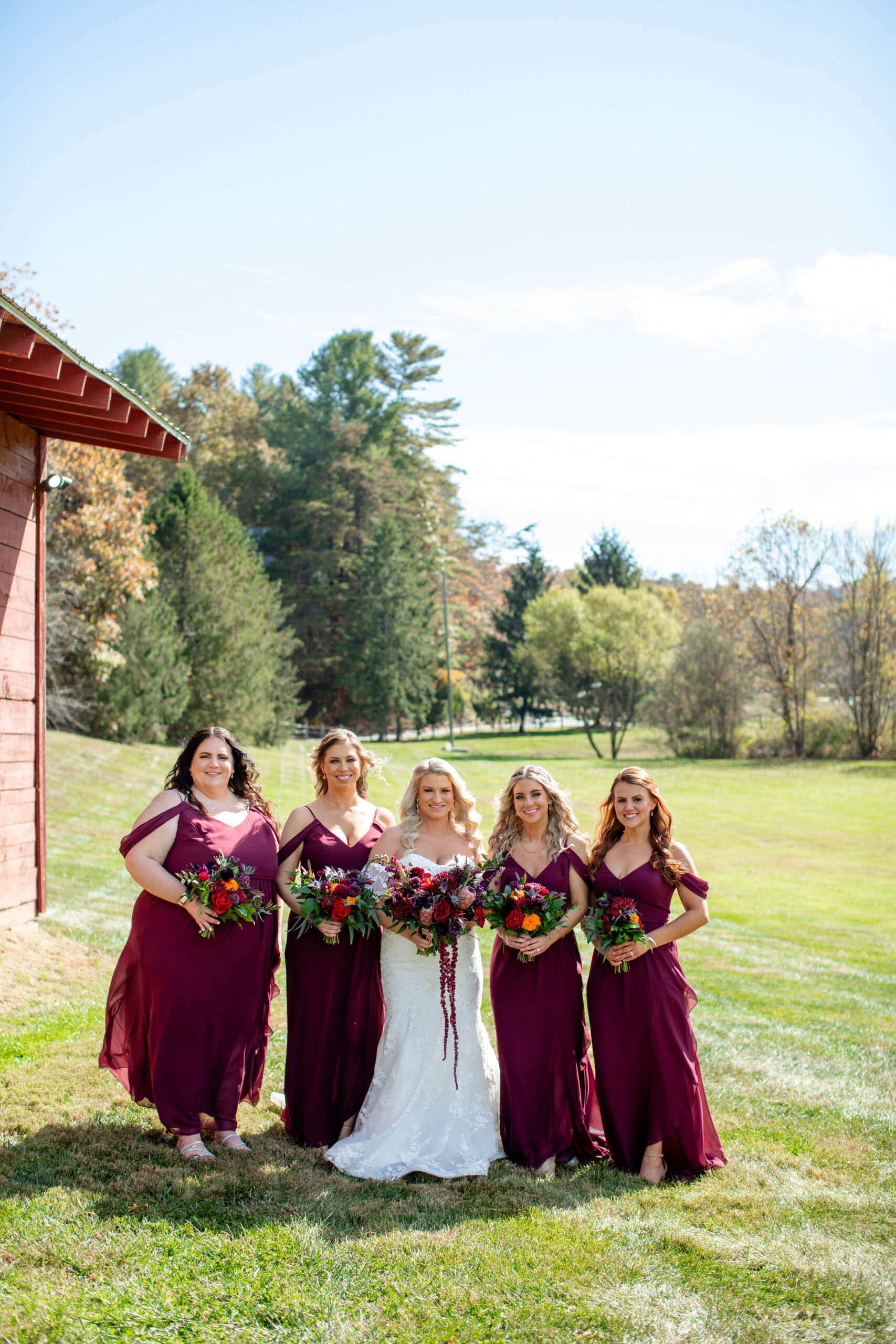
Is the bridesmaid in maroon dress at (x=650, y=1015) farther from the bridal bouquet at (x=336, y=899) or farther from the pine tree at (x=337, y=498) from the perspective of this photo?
the pine tree at (x=337, y=498)

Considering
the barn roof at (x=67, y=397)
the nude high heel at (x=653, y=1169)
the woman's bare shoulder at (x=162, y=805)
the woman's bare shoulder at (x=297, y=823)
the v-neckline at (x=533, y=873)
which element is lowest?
the nude high heel at (x=653, y=1169)

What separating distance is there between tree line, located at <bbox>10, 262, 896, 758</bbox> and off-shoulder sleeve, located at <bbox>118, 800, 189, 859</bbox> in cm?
1996

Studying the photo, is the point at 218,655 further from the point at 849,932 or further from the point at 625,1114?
the point at 625,1114

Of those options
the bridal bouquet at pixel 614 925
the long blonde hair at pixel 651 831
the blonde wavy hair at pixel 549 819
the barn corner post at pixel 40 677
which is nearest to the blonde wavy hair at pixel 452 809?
the blonde wavy hair at pixel 549 819

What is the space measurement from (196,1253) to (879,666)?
147 ft

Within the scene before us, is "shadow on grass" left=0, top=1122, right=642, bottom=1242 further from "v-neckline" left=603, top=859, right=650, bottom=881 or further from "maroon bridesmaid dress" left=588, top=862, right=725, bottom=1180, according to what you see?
"v-neckline" left=603, top=859, right=650, bottom=881

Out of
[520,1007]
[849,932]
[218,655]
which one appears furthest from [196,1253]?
[218,655]

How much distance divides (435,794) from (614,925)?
3.90 ft

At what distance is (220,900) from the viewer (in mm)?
5082

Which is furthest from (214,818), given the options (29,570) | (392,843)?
(29,570)

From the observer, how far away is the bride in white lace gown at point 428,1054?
524cm

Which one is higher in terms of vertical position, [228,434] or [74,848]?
[228,434]

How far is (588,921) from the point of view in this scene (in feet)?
17.3

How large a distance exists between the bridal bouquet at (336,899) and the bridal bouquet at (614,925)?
45.0 inches
